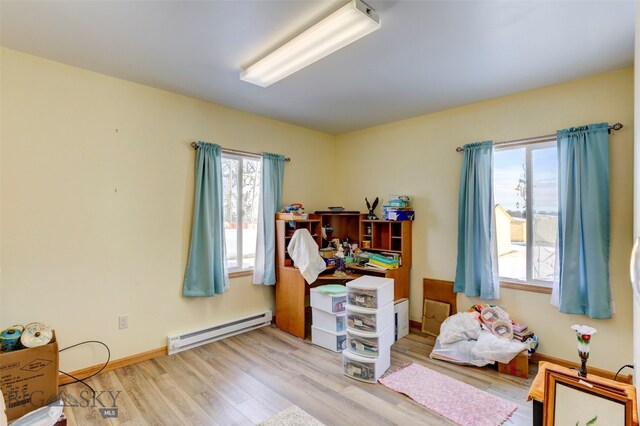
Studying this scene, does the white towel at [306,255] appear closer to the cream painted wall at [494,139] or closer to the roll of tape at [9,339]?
the cream painted wall at [494,139]

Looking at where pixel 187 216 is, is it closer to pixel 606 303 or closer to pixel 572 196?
pixel 572 196

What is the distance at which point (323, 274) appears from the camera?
12.7 feet

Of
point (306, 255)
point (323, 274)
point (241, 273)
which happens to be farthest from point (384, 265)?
point (241, 273)

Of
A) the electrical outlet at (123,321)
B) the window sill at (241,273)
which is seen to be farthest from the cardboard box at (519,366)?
the electrical outlet at (123,321)

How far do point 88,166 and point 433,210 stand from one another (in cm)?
354

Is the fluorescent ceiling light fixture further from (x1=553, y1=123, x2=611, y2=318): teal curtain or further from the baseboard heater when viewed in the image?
the baseboard heater

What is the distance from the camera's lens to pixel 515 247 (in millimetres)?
3215

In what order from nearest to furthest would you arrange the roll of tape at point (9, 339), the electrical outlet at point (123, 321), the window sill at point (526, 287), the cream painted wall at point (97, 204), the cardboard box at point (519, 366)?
1. the roll of tape at point (9, 339)
2. the cream painted wall at point (97, 204)
3. the cardboard box at point (519, 366)
4. the electrical outlet at point (123, 321)
5. the window sill at point (526, 287)

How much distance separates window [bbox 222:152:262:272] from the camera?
369 centimetres

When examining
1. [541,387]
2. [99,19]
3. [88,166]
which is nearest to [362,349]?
[541,387]

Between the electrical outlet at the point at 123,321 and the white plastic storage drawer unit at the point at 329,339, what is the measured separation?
71.2 inches

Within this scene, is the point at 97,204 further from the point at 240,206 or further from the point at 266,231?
the point at 266,231

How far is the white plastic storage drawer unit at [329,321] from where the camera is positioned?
3230mm

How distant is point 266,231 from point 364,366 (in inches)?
75.1
